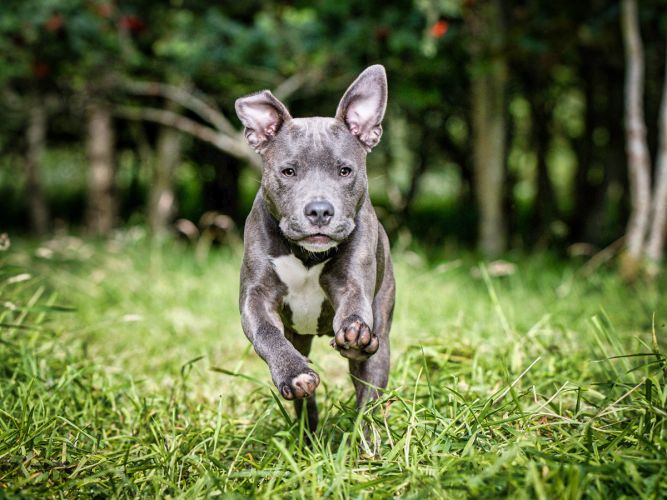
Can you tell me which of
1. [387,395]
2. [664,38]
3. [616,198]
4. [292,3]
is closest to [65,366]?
[387,395]

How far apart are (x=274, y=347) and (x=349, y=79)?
803cm

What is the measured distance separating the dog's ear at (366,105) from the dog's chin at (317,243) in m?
0.63

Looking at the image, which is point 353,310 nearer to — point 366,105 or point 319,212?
point 319,212

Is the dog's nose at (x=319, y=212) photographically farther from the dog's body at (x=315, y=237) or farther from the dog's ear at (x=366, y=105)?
the dog's ear at (x=366, y=105)

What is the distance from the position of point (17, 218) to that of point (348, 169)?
18375mm

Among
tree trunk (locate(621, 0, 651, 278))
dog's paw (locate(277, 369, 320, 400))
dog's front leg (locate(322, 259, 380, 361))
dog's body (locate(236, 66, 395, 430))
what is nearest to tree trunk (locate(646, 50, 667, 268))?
tree trunk (locate(621, 0, 651, 278))

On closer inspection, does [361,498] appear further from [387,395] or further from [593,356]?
[593,356]

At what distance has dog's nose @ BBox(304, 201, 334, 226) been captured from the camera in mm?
2930

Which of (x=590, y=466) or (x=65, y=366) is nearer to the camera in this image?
(x=590, y=466)

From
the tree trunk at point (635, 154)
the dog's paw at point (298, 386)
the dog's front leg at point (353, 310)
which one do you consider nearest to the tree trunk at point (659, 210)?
the tree trunk at point (635, 154)

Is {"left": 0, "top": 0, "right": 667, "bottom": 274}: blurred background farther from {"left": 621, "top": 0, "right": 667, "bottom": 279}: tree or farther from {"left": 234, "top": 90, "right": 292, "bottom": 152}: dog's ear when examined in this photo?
{"left": 234, "top": 90, "right": 292, "bottom": 152}: dog's ear

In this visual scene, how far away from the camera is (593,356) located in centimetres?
447

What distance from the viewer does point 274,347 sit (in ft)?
9.37

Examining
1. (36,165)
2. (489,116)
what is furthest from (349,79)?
(36,165)
